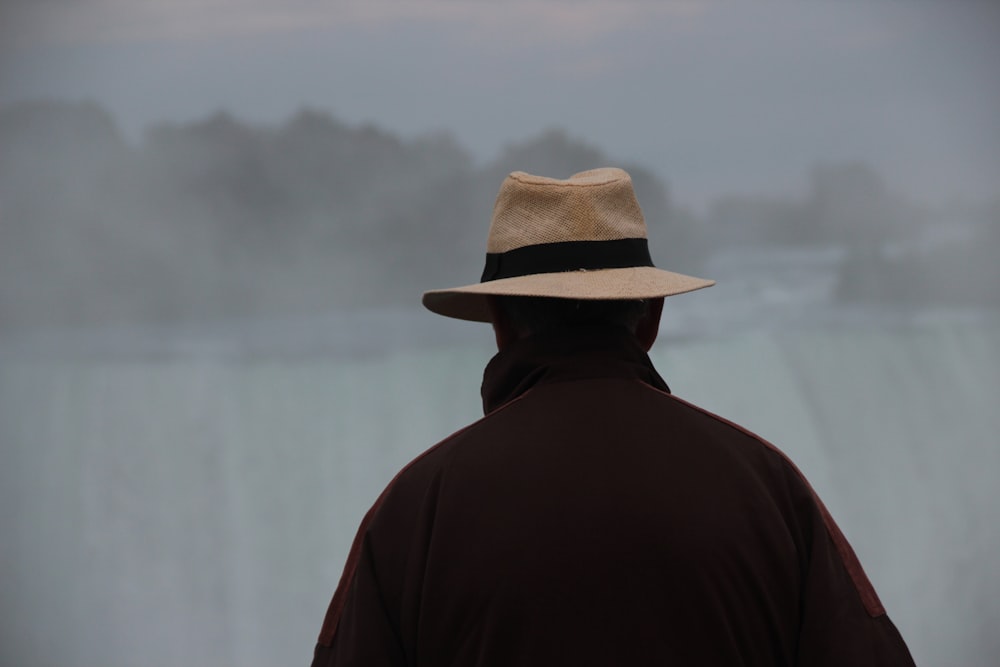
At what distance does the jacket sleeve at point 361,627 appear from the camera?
32.3 inches

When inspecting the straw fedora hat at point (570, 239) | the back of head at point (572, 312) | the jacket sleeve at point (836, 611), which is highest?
the straw fedora hat at point (570, 239)

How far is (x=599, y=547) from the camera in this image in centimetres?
77

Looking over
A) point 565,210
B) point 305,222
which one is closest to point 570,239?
point 565,210

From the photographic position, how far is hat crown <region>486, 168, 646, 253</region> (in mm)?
918

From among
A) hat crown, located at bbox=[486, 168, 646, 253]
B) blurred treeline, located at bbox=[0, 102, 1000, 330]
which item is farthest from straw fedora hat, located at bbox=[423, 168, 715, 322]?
blurred treeline, located at bbox=[0, 102, 1000, 330]


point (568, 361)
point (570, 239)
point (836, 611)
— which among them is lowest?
point (836, 611)

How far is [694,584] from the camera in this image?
770 millimetres

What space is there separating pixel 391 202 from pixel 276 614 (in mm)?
1549

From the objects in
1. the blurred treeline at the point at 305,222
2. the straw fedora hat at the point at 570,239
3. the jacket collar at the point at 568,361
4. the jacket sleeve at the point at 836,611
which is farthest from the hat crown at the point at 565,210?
the blurred treeline at the point at 305,222

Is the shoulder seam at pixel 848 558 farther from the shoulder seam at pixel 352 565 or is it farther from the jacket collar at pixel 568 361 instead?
the shoulder seam at pixel 352 565

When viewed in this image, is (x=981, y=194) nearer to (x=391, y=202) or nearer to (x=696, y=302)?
(x=696, y=302)

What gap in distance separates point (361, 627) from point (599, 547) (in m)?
0.22

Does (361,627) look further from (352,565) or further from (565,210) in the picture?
(565,210)

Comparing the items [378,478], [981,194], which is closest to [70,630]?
[378,478]
